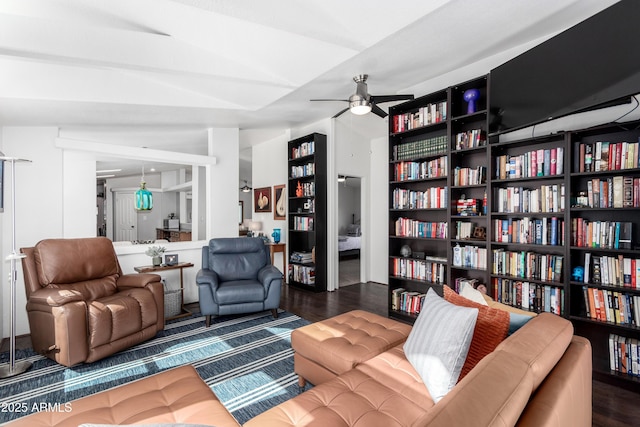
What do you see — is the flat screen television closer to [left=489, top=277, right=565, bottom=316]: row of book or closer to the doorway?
[left=489, top=277, right=565, bottom=316]: row of book

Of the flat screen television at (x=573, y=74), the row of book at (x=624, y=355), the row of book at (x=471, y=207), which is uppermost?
the flat screen television at (x=573, y=74)

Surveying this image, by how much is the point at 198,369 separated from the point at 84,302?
109cm

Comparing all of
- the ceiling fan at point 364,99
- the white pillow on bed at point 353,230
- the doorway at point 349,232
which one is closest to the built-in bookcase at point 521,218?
the ceiling fan at point 364,99

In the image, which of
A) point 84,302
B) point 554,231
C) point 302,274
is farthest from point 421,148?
point 84,302

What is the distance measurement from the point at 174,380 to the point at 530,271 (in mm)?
2876

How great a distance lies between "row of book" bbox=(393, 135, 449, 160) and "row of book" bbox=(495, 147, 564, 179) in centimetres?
57

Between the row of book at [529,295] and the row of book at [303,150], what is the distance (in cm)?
317

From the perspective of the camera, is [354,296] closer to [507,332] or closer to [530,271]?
[530,271]

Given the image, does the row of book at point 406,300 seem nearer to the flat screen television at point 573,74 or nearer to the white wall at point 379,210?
the white wall at point 379,210

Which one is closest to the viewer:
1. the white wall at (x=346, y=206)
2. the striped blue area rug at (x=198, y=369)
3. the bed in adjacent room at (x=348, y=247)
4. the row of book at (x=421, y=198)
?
the striped blue area rug at (x=198, y=369)

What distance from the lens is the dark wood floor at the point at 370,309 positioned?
6.35 feet

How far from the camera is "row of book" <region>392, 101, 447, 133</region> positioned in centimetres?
331

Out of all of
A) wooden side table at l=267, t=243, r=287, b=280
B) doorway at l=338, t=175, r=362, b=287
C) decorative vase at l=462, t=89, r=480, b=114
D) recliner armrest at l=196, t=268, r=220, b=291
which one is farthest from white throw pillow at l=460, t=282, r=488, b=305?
wooden side table at l=267, t=243, r=287, b=280

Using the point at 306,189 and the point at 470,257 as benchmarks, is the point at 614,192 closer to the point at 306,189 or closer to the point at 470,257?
the point at 470,257
